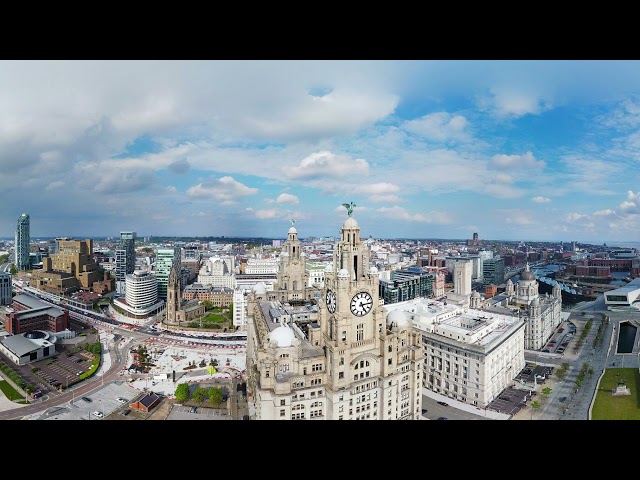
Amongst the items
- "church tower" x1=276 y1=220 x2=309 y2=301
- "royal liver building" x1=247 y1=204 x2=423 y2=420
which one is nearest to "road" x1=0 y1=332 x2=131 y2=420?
"church tower" x1=276 y1=220 x2=309 y2=301

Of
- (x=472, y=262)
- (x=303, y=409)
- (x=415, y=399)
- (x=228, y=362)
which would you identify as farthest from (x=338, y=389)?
(x=472, y=262)

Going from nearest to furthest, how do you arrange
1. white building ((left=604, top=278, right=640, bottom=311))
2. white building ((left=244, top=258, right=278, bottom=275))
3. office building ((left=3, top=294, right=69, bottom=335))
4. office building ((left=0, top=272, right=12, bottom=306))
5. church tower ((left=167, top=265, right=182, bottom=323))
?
white building ((left=604, top=278, right=640, bottom=311)), office building ((left=3, top=294, right=69, bottom=335)), office building ((left=0, top=272, right=12, bottom=306)), church tower ((left=167, top=265, right=182, bottom=323)), white building ((left=244, top=258, right=278, bottom=275))

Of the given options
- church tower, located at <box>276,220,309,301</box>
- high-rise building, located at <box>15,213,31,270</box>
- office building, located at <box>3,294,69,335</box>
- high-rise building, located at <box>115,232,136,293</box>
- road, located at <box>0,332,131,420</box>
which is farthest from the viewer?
high-rise building, located at <box>115,232,136,293</box>

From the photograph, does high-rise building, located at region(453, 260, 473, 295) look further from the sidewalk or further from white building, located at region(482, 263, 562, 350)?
the sidewalk

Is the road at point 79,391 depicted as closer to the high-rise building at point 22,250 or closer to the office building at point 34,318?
the office building at point 34,318

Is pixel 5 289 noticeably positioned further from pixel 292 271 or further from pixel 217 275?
pixel 292 271

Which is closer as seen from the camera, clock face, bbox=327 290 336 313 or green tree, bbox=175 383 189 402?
clock face, bbox=327 290 336 313
